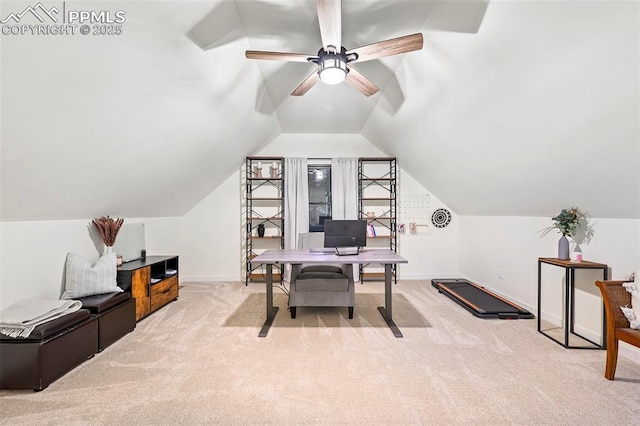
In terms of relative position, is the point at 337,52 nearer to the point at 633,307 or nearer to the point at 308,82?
the point at 308,82

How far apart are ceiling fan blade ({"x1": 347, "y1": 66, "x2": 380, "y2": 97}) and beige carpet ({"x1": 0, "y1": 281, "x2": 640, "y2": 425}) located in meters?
2.57

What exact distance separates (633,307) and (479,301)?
1.72 m

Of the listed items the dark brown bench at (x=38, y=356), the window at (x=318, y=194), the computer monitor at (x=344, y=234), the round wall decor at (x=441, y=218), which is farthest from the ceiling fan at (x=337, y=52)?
the round wall decor at (x=441, y=218)

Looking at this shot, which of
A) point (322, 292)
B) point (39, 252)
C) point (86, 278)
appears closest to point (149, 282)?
point (86, 278)

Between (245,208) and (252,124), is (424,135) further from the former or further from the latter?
(245,208)

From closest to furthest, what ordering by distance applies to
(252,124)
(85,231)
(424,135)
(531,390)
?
(531,390) < (85,231) < (424,135) < (252,124)

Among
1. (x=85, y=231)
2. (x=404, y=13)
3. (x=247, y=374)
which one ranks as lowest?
(x=247, y=374)

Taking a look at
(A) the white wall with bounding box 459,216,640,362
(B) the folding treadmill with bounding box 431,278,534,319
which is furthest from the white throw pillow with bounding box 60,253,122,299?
(A) the white wall with bounding box 459,216,640,362

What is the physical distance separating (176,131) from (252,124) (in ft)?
4.45

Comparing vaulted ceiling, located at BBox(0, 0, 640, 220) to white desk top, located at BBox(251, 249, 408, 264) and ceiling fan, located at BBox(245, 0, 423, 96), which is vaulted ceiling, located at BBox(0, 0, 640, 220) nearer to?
ceiling fan, located at BBox(245, 0, 423, 96)

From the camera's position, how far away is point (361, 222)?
10.1 ft

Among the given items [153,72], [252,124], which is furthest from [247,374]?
[252,124]

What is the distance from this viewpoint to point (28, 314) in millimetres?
2016

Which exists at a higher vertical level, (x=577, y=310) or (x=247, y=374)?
(x=577, y=310)
